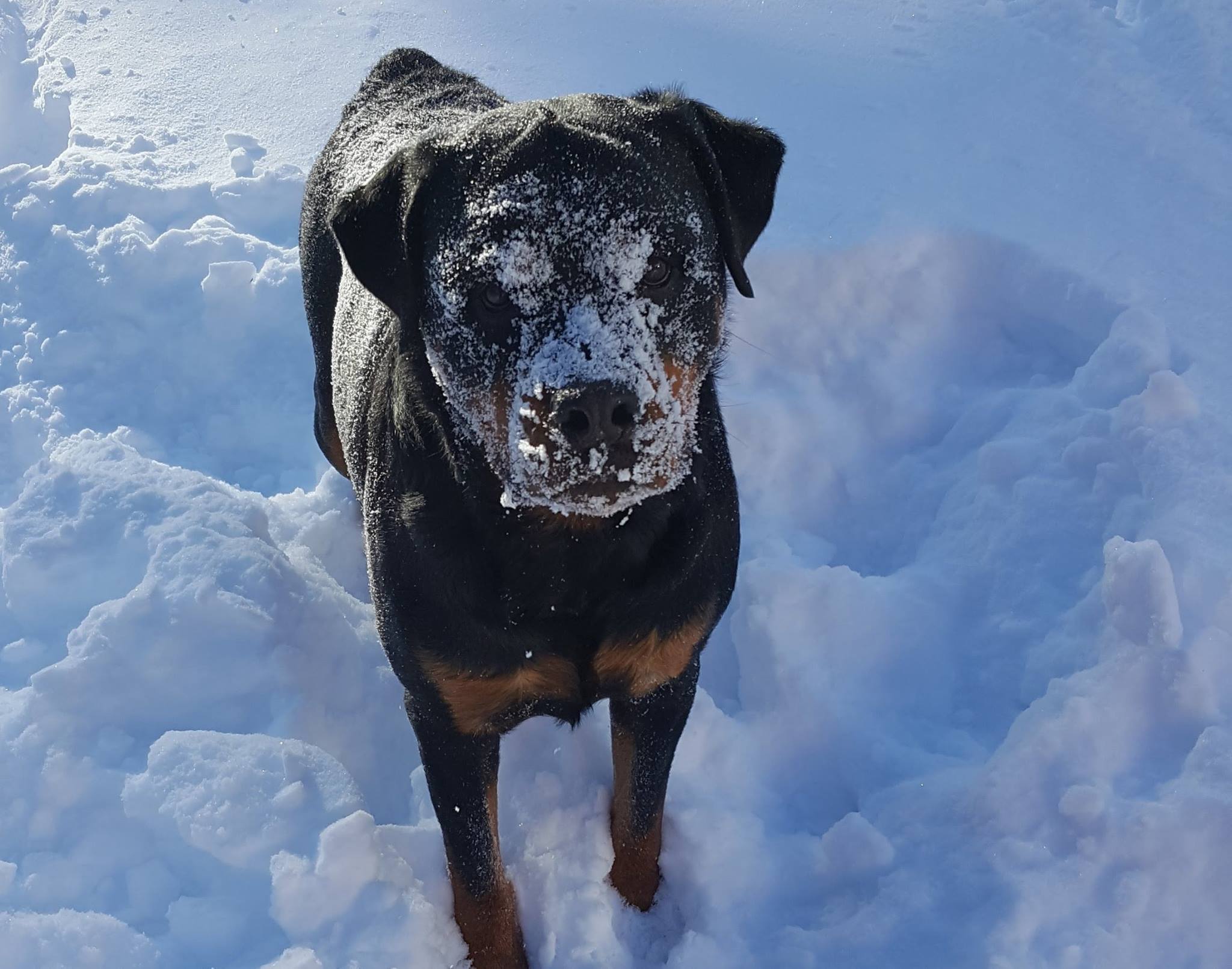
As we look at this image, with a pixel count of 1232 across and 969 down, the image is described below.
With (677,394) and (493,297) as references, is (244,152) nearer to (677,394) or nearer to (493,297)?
(493,297)

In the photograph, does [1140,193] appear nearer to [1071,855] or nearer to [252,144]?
[1071,855]

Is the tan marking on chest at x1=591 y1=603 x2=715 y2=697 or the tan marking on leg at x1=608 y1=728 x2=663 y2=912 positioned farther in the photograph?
the tan marking on leg at x1=608 y1=728 x2=663 y2=912

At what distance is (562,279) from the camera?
1848 mm

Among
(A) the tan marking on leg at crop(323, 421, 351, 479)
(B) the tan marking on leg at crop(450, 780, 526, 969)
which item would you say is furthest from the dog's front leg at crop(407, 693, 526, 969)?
(A) the tan marking on leg at crop(323, 421, 351, 479)

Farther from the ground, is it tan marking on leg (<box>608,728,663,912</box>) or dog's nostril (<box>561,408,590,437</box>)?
dog's nostril (<box>561,408,590,437</box>)

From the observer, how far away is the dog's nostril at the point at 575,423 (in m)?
1.75

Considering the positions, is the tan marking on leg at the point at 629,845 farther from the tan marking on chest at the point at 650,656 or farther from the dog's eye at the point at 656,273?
the dog's eye at the point at 656,273

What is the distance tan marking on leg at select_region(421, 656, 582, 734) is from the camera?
2252mm

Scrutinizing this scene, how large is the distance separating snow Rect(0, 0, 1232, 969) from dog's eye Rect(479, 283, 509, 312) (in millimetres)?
1675

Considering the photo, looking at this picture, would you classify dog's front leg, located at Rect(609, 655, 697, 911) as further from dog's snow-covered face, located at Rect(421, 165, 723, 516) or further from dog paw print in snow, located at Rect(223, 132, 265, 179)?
dog paw print in snow, located at Rect(223, 132, 265, 179)

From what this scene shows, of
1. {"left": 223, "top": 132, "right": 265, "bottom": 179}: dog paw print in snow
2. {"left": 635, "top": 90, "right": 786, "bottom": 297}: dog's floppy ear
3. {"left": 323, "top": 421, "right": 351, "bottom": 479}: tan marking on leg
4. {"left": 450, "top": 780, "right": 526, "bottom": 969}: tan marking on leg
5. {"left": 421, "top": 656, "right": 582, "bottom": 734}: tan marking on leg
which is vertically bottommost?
{"left": 450, "top": 780, "right": 526, "bottom": 969}: tan marking on leg

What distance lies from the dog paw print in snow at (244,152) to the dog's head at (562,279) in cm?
369

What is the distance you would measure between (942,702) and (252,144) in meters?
4.70

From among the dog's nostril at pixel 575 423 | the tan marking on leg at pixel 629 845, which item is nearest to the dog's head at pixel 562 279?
the dog's nostril at pixel 575 423
